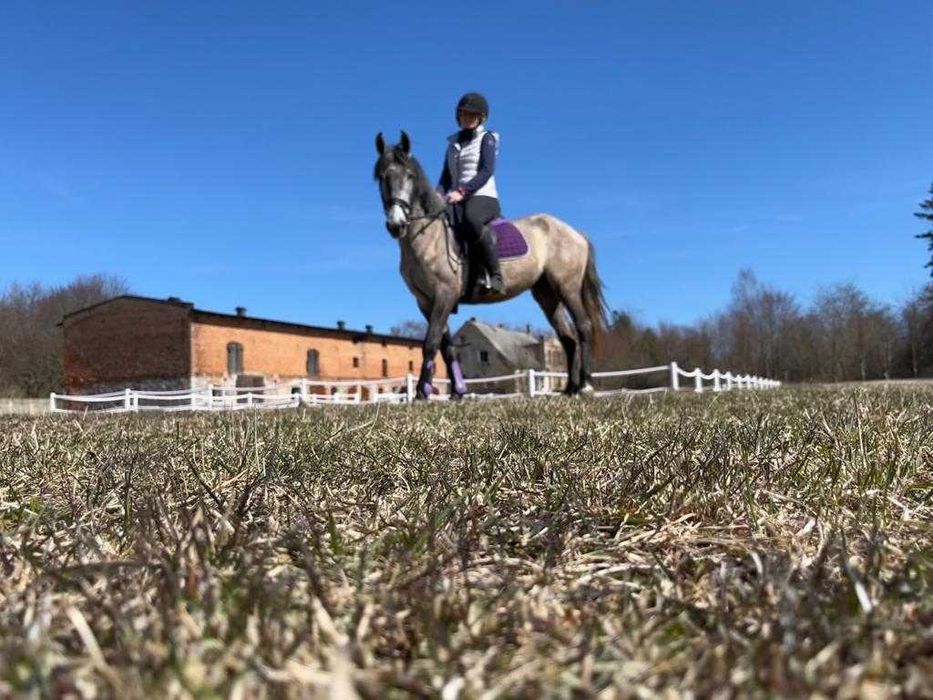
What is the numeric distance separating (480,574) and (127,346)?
52.3 meters

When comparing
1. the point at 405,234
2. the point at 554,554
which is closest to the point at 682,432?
the point at 554,554

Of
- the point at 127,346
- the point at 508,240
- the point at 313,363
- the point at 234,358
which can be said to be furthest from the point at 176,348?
the point at 508,240

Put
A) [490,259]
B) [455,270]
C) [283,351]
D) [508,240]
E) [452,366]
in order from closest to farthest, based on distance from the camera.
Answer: [455,270] < [490,259] < [508,240] < [452,366] < [283,351]

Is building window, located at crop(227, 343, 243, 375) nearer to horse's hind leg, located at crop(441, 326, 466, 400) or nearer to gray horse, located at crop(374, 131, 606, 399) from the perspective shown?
horse's hind leg, located at crop(441, 326, 466, 400)

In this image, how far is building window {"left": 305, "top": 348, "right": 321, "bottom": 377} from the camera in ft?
178

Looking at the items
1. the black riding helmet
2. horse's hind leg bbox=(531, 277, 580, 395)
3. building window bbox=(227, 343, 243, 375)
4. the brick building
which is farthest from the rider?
building window bbox=(227, 343, 243, 375)

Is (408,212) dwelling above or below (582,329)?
above

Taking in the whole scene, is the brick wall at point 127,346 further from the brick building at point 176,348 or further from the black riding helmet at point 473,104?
the black riding helmet at point 473,104

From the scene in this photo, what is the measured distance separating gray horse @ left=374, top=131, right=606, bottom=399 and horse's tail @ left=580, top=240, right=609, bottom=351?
0.05 feet

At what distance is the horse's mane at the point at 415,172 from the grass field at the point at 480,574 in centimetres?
690

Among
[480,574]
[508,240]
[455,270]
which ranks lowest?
[480,574]

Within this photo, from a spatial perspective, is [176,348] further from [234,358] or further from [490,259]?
[490,259]

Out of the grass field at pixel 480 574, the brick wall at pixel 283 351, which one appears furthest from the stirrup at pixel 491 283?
the brick wall at pixel 283 351

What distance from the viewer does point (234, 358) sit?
4844cm
